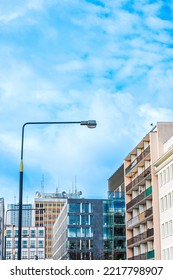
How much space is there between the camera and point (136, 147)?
8838 cm

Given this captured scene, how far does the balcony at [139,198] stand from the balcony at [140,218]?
77.7 inches

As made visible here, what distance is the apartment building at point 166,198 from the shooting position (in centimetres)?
7019

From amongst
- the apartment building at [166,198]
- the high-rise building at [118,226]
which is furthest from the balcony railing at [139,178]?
the high-rise building at [118,226]

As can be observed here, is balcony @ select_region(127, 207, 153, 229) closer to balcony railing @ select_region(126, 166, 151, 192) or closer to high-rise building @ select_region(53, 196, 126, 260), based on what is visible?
balcony railing @ select_region(126, 166, 151, 192)

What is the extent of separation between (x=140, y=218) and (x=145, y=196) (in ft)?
14.7

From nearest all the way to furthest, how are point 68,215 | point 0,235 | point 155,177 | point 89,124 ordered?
point 89,124
point 155,177
point 68,215
point 0,235

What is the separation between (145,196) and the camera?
270 ft

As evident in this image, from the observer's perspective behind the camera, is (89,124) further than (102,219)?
No
